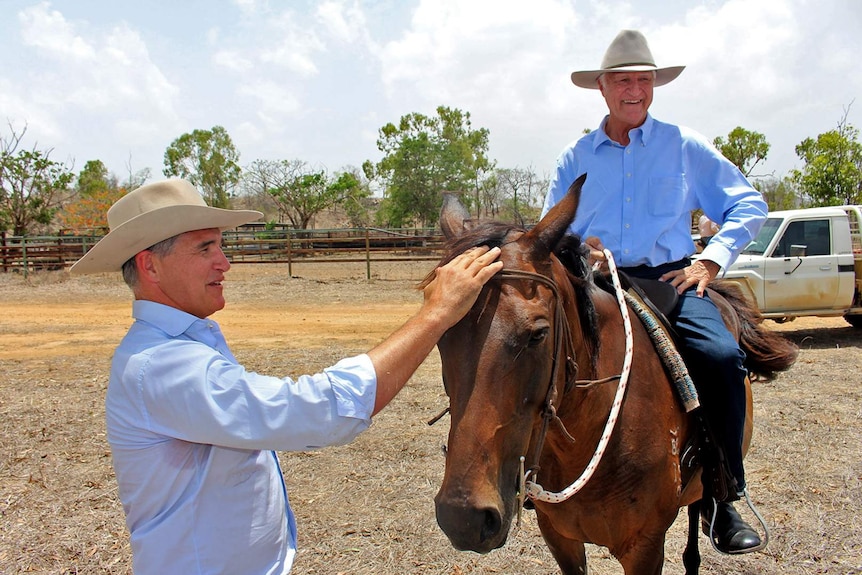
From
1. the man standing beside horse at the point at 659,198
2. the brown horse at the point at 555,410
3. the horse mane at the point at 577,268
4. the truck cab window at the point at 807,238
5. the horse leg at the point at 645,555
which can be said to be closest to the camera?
the brown horse at the point at 555,410

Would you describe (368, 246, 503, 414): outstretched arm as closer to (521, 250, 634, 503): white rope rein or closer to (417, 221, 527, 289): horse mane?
(417, 221, 527, 289): horse mane

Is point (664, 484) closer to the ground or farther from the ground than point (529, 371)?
closer to the ground

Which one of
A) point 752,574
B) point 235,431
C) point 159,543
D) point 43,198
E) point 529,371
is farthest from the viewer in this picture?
point 43,198

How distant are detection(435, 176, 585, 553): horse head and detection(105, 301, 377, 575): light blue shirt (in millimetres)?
315

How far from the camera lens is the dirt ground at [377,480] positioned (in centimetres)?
381

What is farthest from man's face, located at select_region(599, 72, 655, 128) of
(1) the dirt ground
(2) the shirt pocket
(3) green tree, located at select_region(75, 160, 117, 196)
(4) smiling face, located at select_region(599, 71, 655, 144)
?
(3) green tree, located at select_region(75, 160, 117, 196)

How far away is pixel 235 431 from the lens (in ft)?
5.08

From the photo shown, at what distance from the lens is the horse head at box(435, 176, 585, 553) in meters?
1.65

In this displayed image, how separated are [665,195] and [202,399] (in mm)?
2424

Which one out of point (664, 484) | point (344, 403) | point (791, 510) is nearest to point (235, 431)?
point (344, 403)

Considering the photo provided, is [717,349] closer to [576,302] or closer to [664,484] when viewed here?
[664,484]

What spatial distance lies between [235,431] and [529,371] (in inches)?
35.0

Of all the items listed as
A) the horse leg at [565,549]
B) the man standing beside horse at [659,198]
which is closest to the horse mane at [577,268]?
the man standing beside horse at [659,198]

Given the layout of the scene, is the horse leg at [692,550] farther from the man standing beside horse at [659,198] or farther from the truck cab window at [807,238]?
the truck cab window at [807,238]
